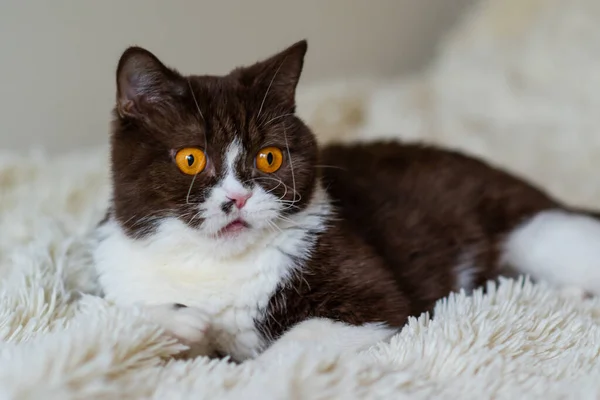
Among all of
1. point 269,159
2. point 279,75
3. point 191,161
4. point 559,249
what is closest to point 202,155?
point 191,161

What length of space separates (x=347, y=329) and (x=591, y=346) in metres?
0.40

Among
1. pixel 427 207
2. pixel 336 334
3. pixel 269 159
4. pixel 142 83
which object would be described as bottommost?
pixel 336 334

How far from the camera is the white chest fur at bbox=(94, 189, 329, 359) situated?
3.59ft

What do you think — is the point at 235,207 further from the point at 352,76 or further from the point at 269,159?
the point at 352,76

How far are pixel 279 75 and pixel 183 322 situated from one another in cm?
50

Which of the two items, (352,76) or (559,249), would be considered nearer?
(559,249)

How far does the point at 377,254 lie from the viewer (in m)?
1.26

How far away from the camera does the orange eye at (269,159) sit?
1.09m

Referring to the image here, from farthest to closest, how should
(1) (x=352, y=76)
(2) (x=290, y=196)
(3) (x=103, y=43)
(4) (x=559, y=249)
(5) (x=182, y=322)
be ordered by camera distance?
(1) (x=352, y=76) < (3) (x=103, y=43) < (4) (x=559, y=249) < (2) (x=290, y=196) < (5) (x=182, y=322)

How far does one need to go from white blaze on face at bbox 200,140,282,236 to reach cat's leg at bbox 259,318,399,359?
19 centimetres

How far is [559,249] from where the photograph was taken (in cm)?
141

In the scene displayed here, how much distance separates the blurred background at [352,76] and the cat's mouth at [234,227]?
1119mm

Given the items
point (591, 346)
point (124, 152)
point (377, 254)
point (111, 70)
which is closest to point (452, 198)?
point (377, 254)

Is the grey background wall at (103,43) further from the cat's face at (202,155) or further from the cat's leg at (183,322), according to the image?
the cat's leg at (183,322)
